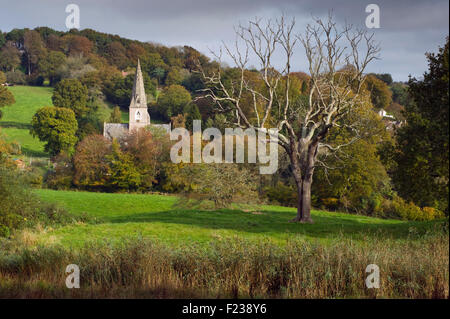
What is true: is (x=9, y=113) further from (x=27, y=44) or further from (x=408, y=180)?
(x=408, y=180)

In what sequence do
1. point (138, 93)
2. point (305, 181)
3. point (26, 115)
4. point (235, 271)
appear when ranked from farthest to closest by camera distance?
point (138, 93) → point (26, 115) → point (305, 181) → point (235, 271)

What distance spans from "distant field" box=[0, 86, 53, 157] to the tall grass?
54.6 m

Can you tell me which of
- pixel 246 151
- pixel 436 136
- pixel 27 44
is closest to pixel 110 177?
pixel 246 151

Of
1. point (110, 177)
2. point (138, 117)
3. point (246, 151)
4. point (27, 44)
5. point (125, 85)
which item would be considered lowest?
point (110, 177)

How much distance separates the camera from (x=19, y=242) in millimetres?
15211

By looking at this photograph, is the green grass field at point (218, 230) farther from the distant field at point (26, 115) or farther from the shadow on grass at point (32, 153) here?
the shadow on grass at point (32, 153)

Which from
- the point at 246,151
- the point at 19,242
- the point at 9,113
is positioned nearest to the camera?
the point at 19,242

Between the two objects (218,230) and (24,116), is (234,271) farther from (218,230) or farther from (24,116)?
(24,116)

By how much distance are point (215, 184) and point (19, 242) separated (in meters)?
13.2

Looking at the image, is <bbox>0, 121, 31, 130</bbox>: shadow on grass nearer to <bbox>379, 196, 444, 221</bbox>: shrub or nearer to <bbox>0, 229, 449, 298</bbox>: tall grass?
<bbox>379, 196, 444, 221</bbox>: shrub

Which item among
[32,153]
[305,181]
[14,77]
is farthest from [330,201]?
[14,77]

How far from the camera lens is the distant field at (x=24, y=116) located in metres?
66.2

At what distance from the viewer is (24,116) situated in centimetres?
7769

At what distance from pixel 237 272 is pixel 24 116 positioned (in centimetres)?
7801
